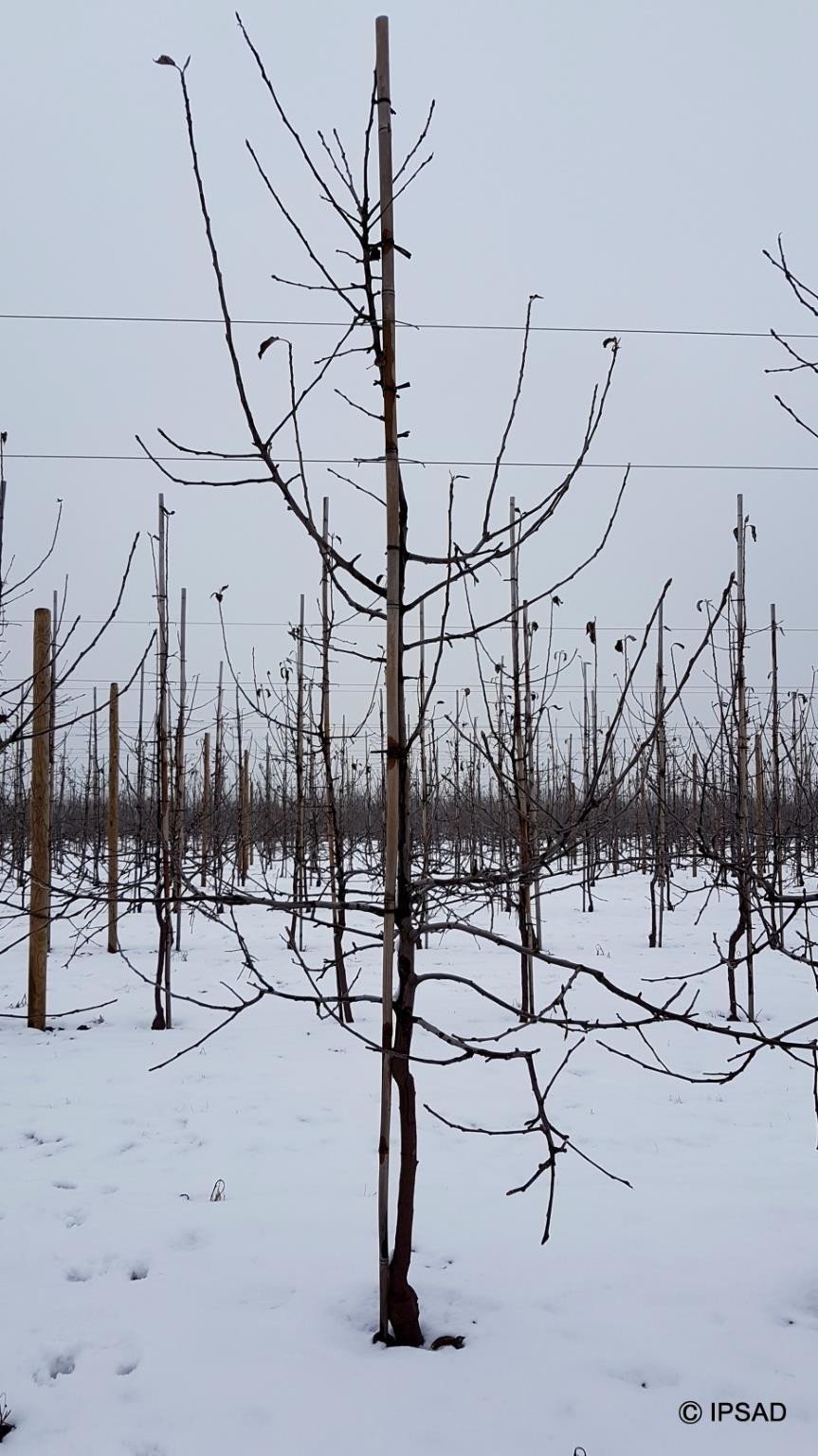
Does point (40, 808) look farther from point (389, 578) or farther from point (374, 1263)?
point (389, 578)

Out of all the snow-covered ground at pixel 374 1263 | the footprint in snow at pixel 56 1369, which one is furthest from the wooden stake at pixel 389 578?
the footprint in snow at pixel 56 1369

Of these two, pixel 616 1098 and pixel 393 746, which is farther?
pixel 616 1098

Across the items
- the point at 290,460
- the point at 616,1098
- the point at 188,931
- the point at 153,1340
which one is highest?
the point at 290,460

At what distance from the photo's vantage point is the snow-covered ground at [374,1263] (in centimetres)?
203

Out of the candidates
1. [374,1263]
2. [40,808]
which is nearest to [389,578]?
[374,1263]

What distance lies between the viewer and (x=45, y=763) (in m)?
6.18

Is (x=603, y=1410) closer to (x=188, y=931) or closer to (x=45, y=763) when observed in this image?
(x=45, y=763)

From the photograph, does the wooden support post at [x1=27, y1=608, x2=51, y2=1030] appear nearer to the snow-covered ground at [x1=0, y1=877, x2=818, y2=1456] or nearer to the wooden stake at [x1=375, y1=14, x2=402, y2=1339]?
the snow-covered ground at [x1=0, y1=877, x2=818, y2=1456]

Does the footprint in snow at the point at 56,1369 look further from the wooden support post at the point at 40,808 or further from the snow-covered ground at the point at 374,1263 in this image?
the wooden support post at the point at 40,808

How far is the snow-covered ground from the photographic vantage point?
2027 mm

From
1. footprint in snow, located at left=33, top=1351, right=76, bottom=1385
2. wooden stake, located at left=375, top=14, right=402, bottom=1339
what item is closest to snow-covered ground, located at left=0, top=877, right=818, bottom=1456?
footprint in snow, located at left=33, top=1351, right=76, bottom=1385

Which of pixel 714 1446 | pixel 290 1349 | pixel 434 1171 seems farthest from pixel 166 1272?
pixel 714 1446

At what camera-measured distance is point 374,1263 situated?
2.77m

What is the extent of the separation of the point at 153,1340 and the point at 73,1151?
1.67m
